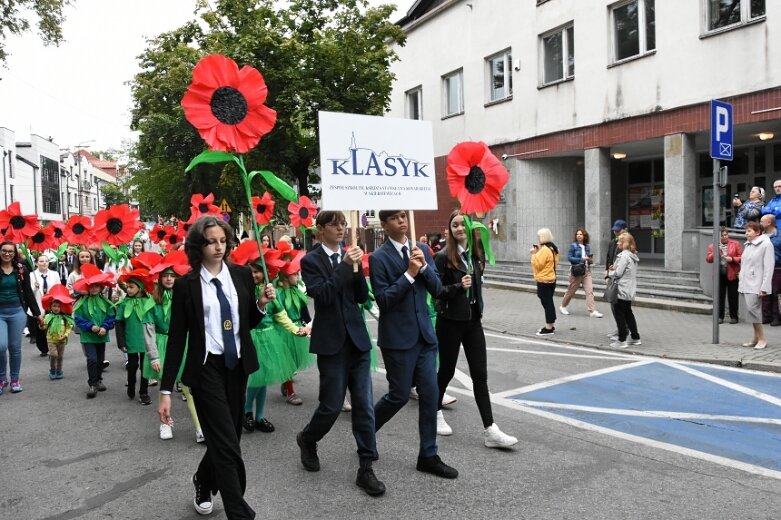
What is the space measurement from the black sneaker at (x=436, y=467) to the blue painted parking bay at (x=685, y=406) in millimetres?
1812

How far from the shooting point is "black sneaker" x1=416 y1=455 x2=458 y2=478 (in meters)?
4.43

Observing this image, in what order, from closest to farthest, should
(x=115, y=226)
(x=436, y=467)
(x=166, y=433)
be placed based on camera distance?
(x=436, y=467) < (x=166, y=433) < (x=115, y=226)

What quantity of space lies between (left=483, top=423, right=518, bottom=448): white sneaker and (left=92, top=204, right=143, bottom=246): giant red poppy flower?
5.53m

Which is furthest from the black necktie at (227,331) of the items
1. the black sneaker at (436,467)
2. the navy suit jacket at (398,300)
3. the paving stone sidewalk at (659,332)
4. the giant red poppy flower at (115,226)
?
the paving stone sidewalk at (659,332)

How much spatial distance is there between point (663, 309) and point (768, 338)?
378cm

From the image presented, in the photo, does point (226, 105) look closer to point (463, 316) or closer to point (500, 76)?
point (463, 316)

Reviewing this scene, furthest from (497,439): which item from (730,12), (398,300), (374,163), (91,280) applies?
(730,12)

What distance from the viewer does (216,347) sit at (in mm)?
3615

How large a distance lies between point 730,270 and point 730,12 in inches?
266

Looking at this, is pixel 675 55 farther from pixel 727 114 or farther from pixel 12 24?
pixel 12 24

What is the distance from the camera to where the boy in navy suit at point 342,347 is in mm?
4270

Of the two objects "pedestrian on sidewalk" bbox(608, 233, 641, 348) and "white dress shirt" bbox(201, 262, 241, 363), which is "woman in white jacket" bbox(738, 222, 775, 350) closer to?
"pedestrian on sidewalk" bbox(608, 233, 641, 348)

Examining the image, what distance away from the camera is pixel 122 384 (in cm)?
798

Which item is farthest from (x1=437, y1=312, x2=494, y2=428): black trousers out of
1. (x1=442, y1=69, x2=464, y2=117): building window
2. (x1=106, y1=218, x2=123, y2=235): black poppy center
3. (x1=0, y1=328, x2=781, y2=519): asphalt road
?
(x1=442, y1=69, x2=464, y2=117): building window
